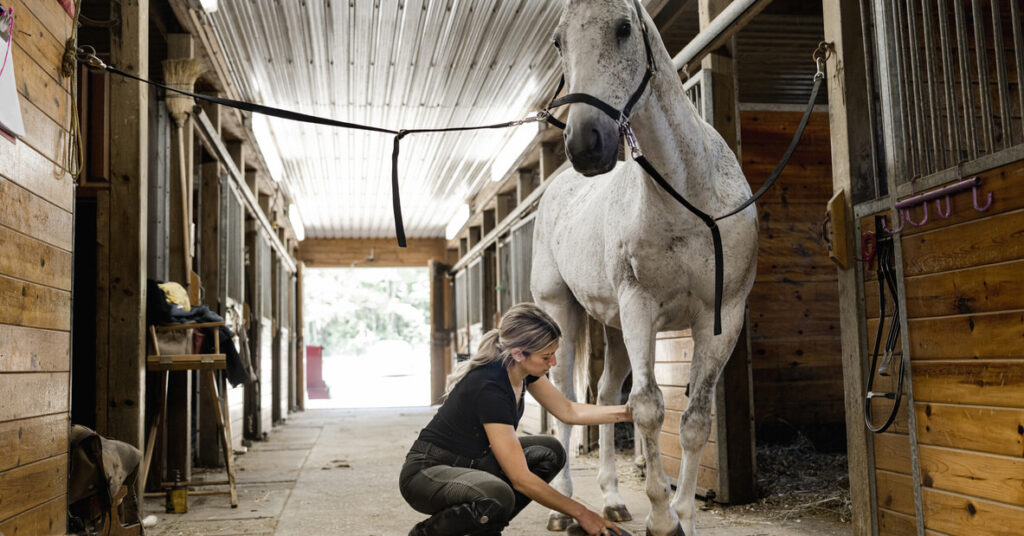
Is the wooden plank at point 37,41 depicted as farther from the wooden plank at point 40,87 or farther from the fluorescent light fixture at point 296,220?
the fluorescent light fixture at point 296,220

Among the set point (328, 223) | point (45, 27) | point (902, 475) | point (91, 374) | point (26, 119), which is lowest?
point (902, 475)

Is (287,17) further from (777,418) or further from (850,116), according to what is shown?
(777,418)

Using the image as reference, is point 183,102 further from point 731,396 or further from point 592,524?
point 592,524

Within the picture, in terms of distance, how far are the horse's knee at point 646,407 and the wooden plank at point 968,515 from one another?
724 mm

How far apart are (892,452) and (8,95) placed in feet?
8.39

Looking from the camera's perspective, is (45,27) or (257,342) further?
(257,342)

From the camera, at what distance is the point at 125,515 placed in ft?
9.20

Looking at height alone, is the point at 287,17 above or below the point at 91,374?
above

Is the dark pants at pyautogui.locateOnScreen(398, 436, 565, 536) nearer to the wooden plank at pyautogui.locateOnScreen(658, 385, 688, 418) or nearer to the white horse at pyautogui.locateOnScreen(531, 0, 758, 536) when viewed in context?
the white horse at pyautogui.locateOnScreen(531, 0, 758, 536)

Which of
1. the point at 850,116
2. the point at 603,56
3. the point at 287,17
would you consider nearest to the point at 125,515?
the point at 603,56

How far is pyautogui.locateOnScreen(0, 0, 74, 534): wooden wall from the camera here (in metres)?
2.01

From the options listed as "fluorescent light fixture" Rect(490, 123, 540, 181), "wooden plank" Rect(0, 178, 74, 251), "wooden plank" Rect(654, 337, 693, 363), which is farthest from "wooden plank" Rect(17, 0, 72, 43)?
"fluorescent light fixture" Rect(490, 123, 540, 181)

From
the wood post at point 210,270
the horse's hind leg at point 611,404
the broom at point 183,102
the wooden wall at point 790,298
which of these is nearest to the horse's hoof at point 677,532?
the horse's hind leg at point 611,404

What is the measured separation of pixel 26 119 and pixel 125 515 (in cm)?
143
